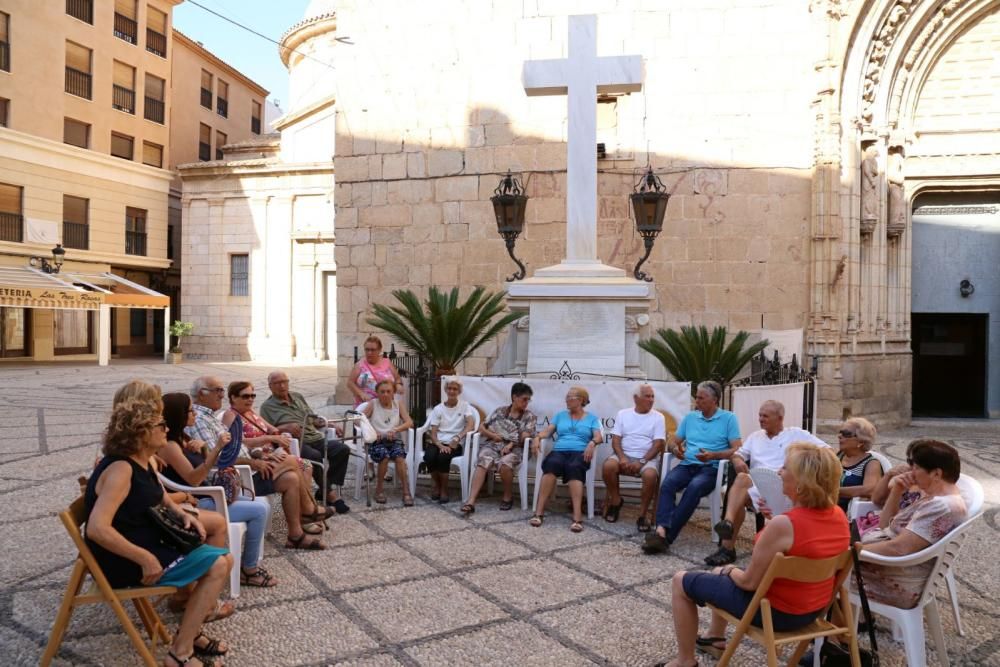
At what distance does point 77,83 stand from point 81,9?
7.71 feet

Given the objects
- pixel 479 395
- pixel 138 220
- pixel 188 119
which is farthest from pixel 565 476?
pixel 188 119

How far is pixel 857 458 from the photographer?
13.5 ft

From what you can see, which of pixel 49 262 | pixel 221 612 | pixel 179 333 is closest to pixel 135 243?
pixel 49 262

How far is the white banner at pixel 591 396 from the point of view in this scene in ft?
18.6

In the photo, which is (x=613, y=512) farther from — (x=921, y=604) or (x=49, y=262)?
(x=49, y=262)

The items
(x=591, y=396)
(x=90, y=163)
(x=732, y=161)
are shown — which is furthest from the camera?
(x=90, y=163)

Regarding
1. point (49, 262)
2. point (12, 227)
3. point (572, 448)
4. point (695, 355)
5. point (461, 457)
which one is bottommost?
point (461, 457)

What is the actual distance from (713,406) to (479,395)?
1983mm

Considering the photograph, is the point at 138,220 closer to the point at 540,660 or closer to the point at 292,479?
the point at 292,479

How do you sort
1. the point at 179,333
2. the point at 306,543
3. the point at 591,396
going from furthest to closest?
the point at 179,333 < the point at 591,396 < the point at 306,543

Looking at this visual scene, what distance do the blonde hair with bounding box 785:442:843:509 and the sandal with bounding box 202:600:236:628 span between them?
2639 millimetres

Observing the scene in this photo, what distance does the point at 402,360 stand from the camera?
9.39 m

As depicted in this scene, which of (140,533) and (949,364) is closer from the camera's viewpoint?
(140,533)

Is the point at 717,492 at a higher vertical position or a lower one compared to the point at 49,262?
lower
